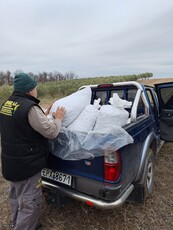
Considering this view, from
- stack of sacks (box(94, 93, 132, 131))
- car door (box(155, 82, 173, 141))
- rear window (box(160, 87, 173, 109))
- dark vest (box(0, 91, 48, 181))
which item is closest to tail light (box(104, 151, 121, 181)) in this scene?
stack of sacks (box(94, 93, 132, 131))

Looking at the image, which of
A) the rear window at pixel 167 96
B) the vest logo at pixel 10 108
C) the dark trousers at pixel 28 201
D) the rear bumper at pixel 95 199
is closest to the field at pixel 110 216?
the dark trousers at pixel 28 201

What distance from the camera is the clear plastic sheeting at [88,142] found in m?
Result: 2.08

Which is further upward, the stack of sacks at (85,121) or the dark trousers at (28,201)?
the stack of sacks at (85,121)

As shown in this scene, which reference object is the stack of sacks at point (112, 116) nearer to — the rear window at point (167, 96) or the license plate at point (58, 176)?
the license plate at point (58, 176)

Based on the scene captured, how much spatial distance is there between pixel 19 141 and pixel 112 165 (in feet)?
3.29

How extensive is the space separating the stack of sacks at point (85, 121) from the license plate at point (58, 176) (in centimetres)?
57

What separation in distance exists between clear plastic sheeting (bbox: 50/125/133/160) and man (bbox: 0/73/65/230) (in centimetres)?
18

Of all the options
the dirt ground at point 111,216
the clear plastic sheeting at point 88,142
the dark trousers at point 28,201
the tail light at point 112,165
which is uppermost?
the clear plastic sheeting at point 88,142

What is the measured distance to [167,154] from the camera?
4.77 metres

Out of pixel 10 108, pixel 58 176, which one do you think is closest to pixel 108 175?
pixel 58 176

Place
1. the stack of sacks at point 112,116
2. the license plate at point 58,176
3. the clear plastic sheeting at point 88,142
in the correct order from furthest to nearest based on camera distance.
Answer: the stack of sacks at point 112,116
the license plate at point 58,176
the clear plastic sheeting at point 88,142

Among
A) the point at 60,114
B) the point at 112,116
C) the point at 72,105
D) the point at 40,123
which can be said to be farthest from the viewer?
the point at 72,105

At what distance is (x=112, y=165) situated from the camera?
6.86 feet

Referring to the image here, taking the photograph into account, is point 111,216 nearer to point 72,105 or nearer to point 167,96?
point 72,105
